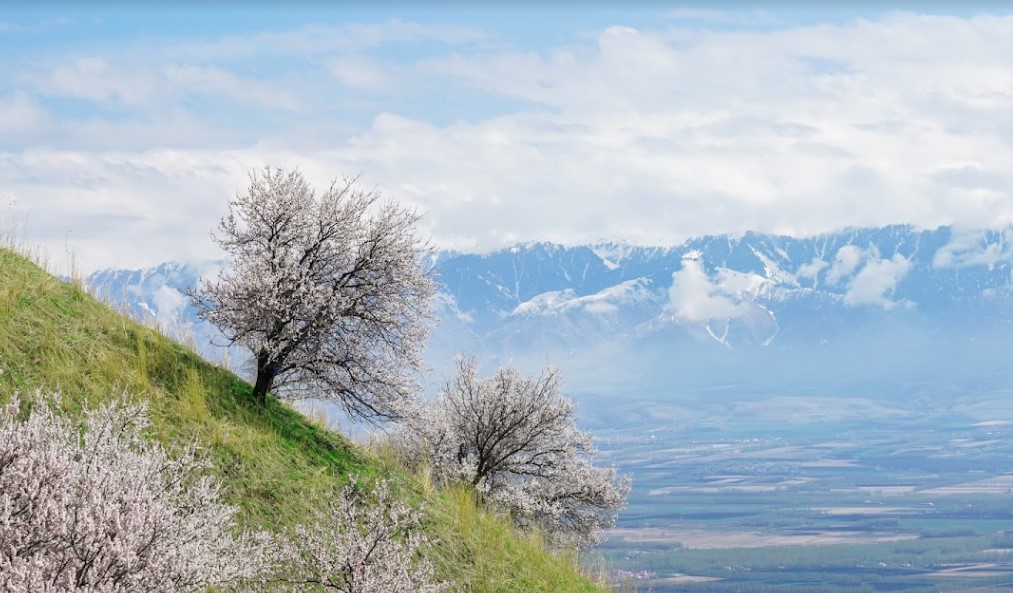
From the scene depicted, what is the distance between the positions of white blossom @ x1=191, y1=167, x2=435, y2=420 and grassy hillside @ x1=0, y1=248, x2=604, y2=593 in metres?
1.17

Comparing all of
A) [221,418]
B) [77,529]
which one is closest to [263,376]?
[221,418]

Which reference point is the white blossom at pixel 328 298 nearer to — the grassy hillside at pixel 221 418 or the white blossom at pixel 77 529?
the grassy hillside at pixel 221 418

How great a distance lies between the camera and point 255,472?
19281mm

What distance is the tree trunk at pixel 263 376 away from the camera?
22344 millimetres

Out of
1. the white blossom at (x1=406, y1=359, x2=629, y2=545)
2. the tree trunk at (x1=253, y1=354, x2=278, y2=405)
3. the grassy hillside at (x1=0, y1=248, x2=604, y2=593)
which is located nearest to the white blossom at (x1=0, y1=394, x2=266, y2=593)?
the grassy hillside at (x1=0, y1=248, x2=604, y2=593)

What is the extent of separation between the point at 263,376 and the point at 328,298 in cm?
253

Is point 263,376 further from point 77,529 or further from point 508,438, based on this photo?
point 508,438

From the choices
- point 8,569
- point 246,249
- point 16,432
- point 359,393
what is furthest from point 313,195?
point 8,569

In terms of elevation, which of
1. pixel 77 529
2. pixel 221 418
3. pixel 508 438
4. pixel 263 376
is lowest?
pixel 77 529

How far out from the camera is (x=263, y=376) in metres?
22.5

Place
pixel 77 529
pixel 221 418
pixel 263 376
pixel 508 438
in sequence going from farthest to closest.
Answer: pixel 508 438 < pixel 263 376 < pixel 221 418 < pixel 77 529

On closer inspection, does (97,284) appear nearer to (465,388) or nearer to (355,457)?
(355,457)

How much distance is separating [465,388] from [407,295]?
56.6 ft

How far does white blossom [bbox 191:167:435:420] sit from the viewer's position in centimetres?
2150
